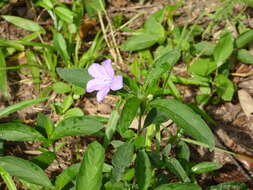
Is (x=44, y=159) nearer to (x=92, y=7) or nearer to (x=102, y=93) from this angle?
(x=102, y=93)

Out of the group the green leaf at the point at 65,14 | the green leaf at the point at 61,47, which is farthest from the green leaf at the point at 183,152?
the green leaf at the point at 65,14

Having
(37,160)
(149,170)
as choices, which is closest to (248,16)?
(149,170)

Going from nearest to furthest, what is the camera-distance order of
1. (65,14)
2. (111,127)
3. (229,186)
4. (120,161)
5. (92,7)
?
1. (120,161)
2. (229,186)
3. (111,127)
4. (65,14)
5. (92,7)

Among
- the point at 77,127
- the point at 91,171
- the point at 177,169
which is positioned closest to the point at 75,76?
the point at 77,127

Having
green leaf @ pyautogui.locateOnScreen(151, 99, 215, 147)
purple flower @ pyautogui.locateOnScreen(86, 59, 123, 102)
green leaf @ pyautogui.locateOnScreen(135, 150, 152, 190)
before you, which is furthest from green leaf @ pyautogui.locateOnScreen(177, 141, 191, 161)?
purple flower @ pyautogui.locateOnScreen(86, 59, 123, 102)

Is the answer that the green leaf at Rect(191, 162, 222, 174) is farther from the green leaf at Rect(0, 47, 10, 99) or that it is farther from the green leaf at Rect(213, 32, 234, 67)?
the green leaf at Rect(0, 47, 10, 99)

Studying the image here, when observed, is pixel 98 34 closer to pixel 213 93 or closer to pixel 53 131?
pixel 213 93

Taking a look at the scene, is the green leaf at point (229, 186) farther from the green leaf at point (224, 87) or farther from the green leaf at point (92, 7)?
the green leaf at point (92, 7)
